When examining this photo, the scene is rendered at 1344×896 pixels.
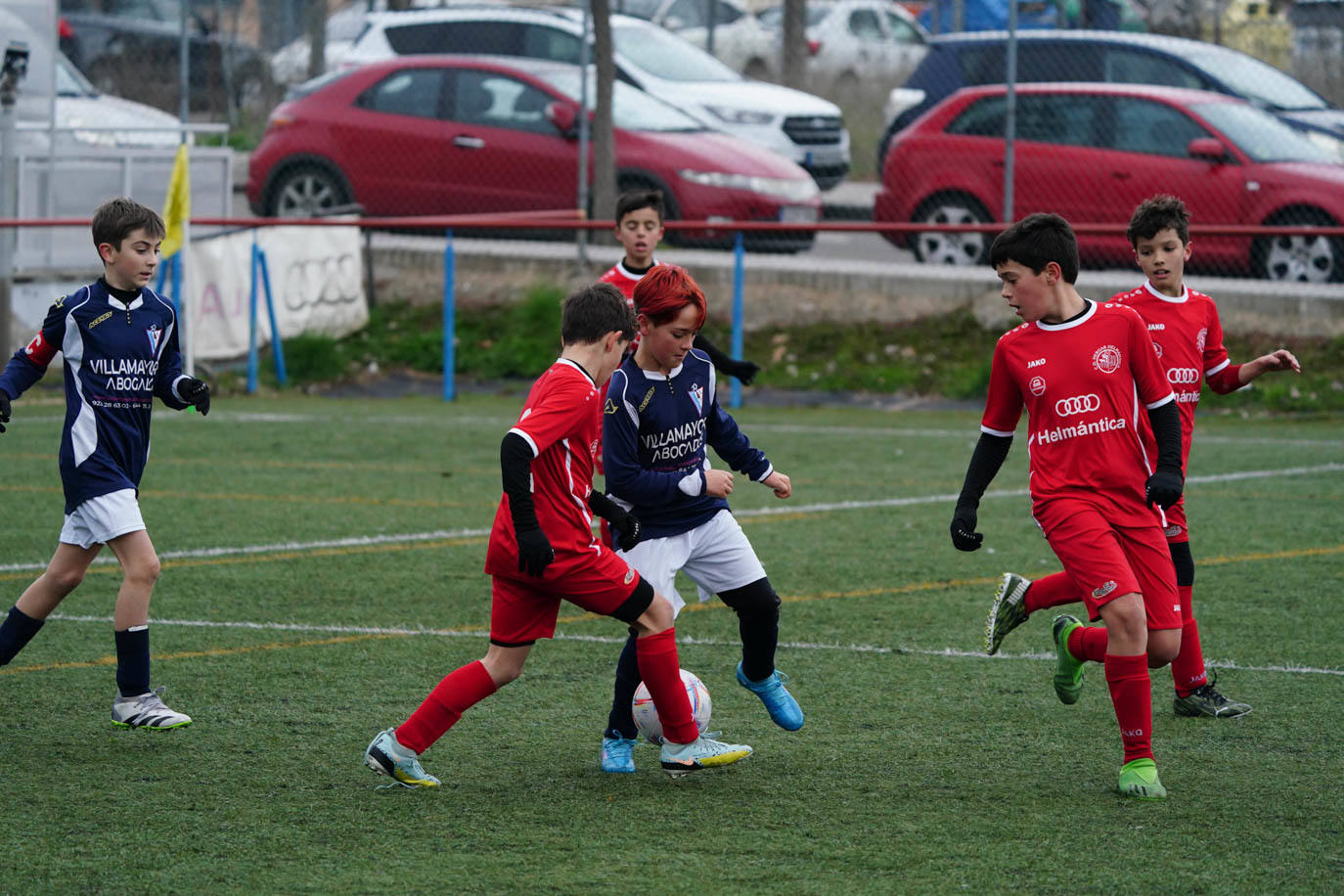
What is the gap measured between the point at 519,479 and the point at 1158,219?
255 cm

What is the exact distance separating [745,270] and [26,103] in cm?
714

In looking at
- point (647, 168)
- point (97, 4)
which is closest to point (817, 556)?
point (647, 168)

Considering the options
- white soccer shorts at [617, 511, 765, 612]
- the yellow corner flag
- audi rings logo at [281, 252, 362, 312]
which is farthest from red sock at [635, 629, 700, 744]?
audi rings logo at [281, 252, 362, 312]

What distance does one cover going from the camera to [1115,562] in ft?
16.5

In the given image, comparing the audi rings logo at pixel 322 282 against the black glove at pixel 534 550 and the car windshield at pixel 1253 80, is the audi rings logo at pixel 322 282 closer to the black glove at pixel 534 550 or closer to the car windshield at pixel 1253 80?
the car windshield at pixel 1253 80

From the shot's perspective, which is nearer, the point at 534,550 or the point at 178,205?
the point at 534,550

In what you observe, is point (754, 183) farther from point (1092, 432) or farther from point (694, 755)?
point (694, 755)

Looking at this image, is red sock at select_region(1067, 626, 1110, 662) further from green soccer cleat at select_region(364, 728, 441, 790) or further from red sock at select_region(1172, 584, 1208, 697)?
green soccer cleat at select_region(364, 728, 441, 790)

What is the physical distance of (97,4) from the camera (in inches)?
1022

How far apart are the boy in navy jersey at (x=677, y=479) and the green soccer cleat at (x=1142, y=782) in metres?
0.97

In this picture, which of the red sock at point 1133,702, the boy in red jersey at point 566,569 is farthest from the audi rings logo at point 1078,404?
the boy in red jersey at point 566,569

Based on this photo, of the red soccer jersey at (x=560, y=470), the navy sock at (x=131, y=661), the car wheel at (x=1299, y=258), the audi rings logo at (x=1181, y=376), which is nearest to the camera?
the red soccer jersey at (x=560, y=470)

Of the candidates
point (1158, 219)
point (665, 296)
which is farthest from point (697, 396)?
point (1158, 219)

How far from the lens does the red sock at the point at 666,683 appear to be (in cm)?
505
